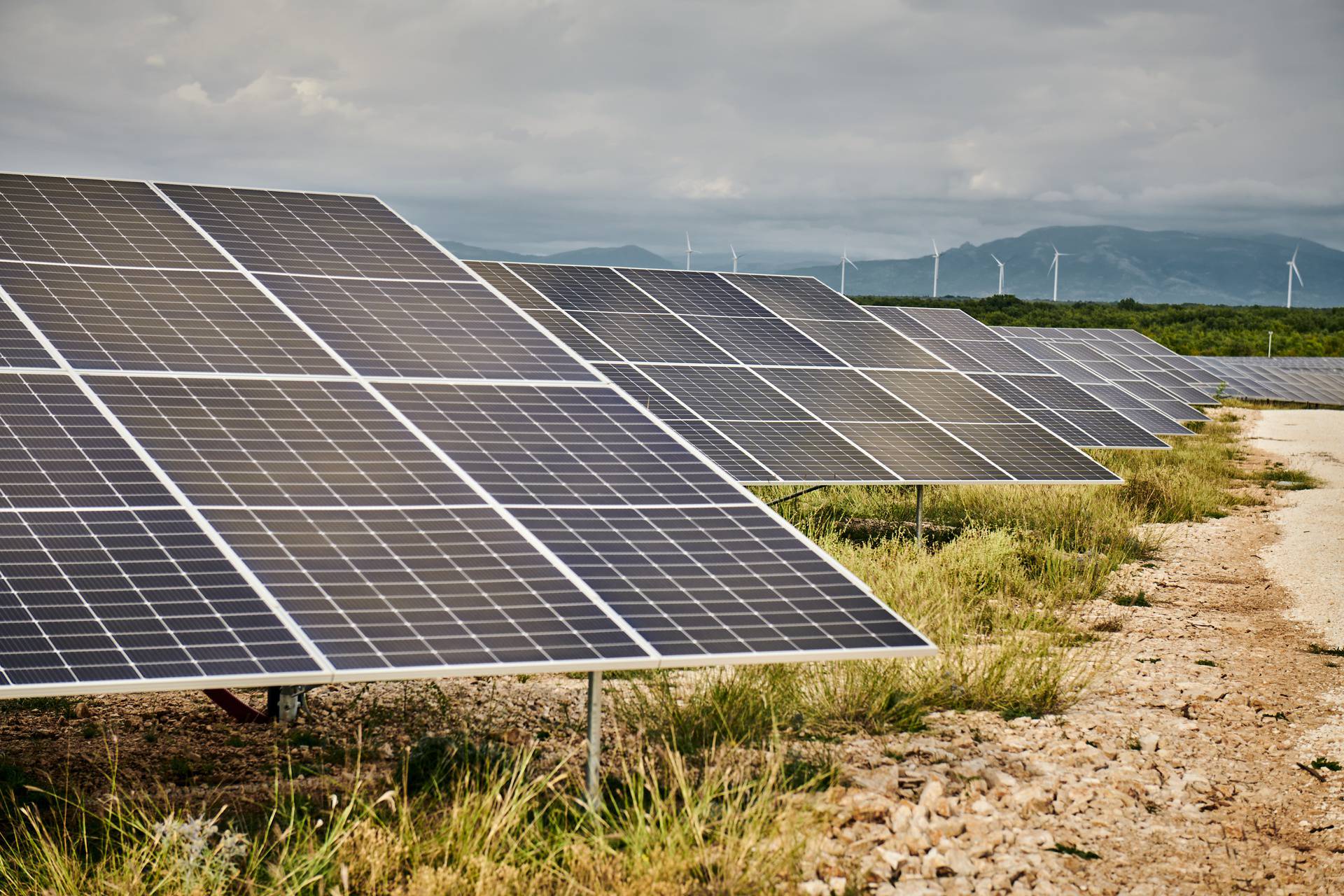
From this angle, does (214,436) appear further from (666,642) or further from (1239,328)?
(1239,328)

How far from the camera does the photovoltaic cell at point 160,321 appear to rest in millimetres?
10906

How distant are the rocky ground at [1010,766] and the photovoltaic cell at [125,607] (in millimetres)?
1816

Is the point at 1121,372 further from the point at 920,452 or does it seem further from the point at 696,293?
the point at 920,452

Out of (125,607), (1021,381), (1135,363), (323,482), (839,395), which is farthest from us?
(1135,363)

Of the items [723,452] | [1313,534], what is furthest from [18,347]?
[1313,534]

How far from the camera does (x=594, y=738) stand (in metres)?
8.94

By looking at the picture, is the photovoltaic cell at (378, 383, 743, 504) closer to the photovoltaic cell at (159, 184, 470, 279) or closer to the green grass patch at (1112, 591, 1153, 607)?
the photovoltaic cell at (159, 184, 470, 279)

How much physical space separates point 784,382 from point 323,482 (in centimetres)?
1361

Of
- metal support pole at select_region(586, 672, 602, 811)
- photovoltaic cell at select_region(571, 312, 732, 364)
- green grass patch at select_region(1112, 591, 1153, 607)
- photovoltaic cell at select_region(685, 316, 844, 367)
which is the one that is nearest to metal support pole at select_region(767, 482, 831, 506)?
photovoltaic cell at select_region(685, 316, 844, 367)

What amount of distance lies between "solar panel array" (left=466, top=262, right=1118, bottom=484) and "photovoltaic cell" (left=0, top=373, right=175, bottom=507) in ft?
28.1

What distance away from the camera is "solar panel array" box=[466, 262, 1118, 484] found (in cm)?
1927

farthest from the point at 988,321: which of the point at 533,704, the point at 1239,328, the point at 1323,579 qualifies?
the point at 533,704

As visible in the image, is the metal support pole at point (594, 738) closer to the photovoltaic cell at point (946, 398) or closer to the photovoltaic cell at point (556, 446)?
the photovoltaic cell at point (556, 446)

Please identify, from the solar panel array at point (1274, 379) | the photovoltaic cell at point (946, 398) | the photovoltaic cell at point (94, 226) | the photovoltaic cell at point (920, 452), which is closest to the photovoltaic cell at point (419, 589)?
the photovoltaic cell at point (94, 226)
